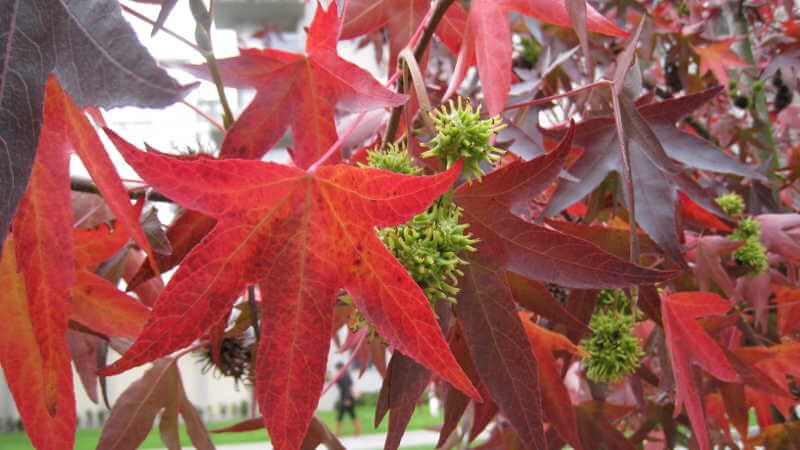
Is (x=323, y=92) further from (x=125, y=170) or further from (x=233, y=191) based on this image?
(x=125, y=170)

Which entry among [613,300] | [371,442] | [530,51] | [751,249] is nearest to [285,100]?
[613,300]

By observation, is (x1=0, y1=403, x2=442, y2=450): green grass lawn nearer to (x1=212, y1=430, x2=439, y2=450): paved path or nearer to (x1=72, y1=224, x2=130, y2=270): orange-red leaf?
(x1=212, y1=430, x2=439, y2=450): paved path

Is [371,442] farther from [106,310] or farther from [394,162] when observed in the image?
[394,162]

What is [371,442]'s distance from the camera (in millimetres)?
7336

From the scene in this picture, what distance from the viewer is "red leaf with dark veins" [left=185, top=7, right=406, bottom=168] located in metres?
0.45

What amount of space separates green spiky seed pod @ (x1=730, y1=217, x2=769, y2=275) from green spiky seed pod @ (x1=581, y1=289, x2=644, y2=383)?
29 centimetres

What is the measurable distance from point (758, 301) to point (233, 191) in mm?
649

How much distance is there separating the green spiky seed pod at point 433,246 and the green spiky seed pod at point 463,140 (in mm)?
31

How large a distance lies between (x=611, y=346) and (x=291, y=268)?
0.30 meters

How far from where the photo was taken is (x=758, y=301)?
0.80 meters

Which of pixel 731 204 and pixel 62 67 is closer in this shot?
pixel 62 67

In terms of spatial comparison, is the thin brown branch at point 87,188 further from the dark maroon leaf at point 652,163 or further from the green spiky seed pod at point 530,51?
the green spiky seed pod at point 530,51

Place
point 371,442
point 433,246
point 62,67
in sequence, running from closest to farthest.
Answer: point 62,67
point 433,246
point 371,442

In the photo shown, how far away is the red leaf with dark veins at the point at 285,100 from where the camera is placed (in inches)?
17.7
